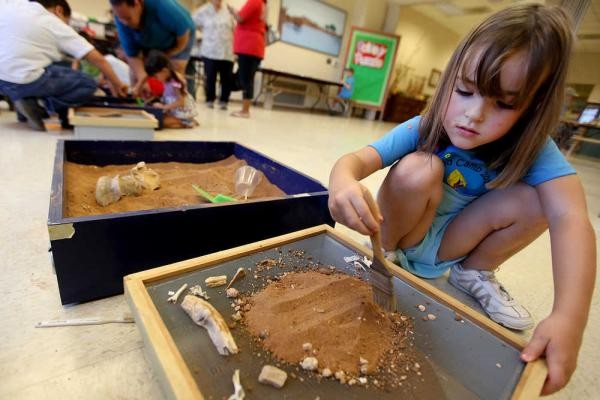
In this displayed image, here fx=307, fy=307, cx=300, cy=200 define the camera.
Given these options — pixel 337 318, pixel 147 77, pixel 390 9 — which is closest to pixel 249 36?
pixel 147 77

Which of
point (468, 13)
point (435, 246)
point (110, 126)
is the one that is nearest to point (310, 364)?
point (435, 246)

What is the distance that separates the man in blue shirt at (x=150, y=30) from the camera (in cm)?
175

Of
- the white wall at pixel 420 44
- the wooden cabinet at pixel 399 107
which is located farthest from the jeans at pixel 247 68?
the white wall at pixel 420 44

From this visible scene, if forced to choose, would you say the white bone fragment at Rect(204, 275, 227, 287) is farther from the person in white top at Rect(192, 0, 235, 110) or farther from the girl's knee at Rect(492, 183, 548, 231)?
the person in white top at Rect(192, 0, 235, 110)

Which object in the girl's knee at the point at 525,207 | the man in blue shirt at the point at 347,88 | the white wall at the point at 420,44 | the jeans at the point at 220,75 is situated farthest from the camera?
the white wall at the point at 420,44

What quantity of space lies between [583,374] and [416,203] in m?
0.43

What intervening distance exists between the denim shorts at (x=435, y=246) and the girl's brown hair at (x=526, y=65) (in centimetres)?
14

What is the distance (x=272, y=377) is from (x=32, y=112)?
197 cm

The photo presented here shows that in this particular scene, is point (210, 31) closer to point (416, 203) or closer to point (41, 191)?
point (41, 191)

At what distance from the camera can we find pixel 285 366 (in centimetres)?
37

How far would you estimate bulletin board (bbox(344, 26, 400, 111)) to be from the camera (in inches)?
199

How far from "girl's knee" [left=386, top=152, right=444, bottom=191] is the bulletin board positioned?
16.6 ft

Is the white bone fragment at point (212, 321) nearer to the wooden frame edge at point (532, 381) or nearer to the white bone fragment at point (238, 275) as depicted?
the white bone fragment at point (238, 275)

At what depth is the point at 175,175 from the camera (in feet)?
3.30
